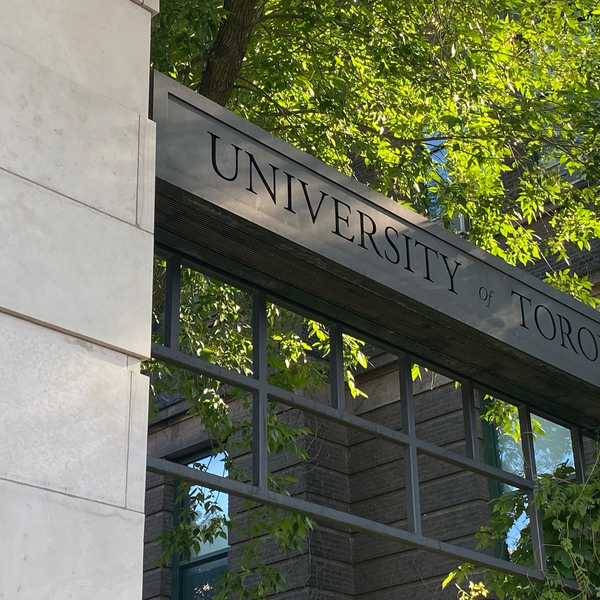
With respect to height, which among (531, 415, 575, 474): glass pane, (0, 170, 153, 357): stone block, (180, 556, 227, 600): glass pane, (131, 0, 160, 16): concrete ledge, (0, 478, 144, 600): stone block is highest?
(531, 415, 575, 474): glass pane

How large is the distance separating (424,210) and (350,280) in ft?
16.9

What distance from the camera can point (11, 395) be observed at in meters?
2.67

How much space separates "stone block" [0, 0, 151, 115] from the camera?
308cm

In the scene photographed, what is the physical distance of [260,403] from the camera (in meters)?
4.49

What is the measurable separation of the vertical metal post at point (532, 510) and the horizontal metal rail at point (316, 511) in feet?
0.29

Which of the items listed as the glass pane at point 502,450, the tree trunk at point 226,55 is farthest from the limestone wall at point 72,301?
the glass pane at point 502,450

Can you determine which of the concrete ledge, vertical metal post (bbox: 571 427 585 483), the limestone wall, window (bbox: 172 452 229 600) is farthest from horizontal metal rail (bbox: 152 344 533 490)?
window (bbox: 172 452 229 600)

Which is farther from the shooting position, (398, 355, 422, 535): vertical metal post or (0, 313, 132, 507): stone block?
(398, 355, 422, 535): vertical metal post

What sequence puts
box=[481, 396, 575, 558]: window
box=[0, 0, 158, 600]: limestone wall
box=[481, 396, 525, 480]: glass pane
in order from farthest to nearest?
box=[481, 396, 525, 480]: glass pane, box=[481, 396, 575, 558]: window, box=[0, 0, 158, 600]: limestone wall

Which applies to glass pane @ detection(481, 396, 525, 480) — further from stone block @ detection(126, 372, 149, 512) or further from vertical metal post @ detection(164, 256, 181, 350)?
stone block @ detection(126, 372, 149, 512)

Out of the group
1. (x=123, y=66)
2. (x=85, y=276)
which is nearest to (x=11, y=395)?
(x=85, y=276)

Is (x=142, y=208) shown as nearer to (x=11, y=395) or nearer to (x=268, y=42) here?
(x=11, y=395)

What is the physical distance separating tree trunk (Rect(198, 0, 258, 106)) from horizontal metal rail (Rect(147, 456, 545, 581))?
429cm

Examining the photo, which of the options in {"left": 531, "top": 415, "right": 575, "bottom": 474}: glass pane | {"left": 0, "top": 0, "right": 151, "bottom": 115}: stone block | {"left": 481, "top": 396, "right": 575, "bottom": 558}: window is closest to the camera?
{"left": 0, "top": 0, "right": 151, "bottom": 115}: stone block
